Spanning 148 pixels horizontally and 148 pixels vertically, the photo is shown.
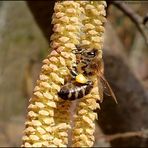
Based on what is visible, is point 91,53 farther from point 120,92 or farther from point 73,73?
point 120,92

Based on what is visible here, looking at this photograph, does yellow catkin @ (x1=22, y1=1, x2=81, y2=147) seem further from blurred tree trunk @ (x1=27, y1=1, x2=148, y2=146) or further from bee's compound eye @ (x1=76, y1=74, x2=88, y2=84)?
blurred tree trunk @ (x1=27, y1=1, x2=148, y2=146)

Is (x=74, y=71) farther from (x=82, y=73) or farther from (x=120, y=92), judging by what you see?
(x=120, y=92)

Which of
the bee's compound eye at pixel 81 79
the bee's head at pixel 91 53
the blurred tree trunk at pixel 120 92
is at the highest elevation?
the bee's head at pixel 91 53

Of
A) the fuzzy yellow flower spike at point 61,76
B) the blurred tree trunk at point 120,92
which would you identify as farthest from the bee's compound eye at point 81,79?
the blurred tree trunk at point 120,92

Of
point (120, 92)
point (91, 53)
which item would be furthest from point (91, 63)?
point (120, 92)

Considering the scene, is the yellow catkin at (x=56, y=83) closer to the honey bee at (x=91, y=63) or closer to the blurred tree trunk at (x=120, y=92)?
the honey bee at (x=91, y=63)

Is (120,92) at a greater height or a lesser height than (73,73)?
A: lesser

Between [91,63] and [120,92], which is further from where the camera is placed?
[120,92]
